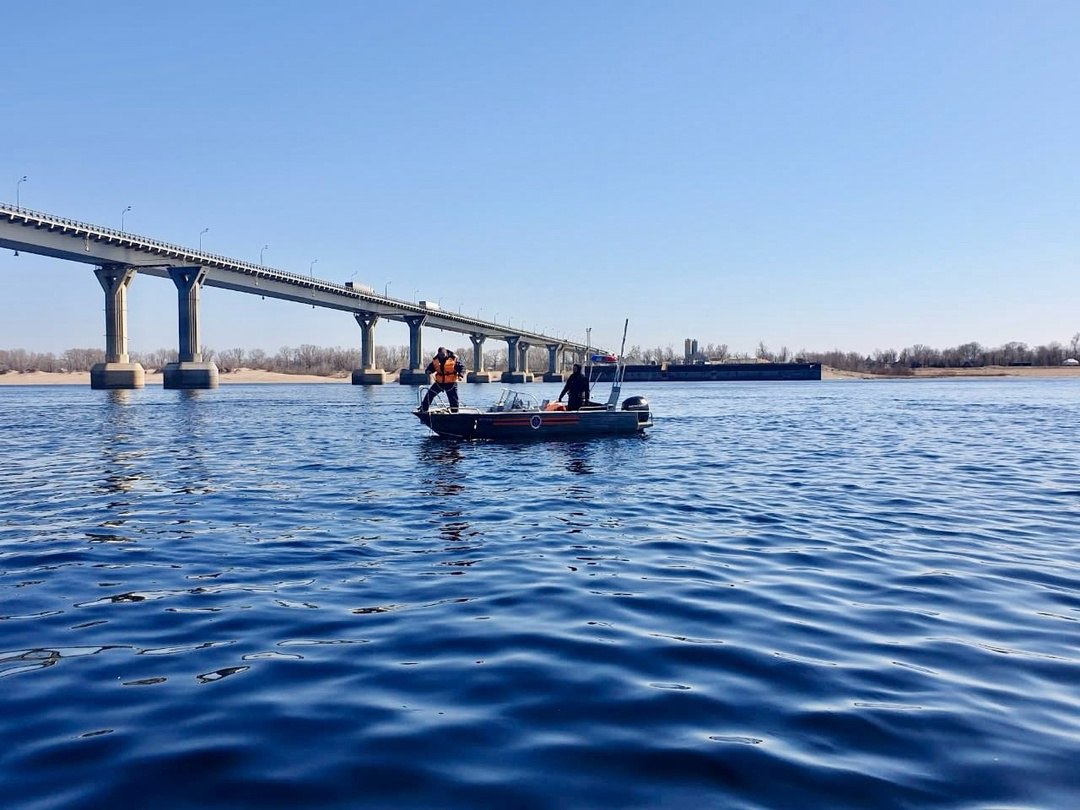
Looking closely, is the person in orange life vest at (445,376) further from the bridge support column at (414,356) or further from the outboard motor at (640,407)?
the bridge support column at (414,356)

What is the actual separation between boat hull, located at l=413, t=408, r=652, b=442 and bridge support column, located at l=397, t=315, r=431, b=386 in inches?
3800

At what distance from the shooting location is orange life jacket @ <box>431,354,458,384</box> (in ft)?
84.5

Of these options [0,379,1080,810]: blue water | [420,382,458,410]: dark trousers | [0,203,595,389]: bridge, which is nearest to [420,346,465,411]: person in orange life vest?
[420,382,458,410]: dark trousers

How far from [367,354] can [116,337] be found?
4300 centimetres

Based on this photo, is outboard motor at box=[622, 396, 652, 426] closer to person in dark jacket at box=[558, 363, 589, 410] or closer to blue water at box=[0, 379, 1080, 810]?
person in dark jacket at box=[558, 363, 589, 410]

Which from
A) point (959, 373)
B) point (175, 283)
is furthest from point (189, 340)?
point (959, 373)

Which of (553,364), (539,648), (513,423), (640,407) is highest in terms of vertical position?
(553,364)

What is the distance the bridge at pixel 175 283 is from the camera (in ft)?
225

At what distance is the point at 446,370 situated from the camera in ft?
84.8

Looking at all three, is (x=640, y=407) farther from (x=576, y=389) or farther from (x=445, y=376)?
(x=445, y=376)

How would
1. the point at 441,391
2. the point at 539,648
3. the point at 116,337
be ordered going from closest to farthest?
the point at 539,648, the point at 441,391, the point at 116,337

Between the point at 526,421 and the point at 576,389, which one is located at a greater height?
the point at 576,389

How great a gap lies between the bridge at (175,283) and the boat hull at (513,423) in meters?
59.1

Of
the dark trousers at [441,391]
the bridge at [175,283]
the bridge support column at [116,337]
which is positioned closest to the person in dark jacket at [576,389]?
the dark trousers at [441,391]
